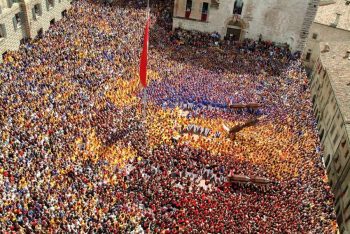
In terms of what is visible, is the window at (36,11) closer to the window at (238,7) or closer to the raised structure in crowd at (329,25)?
the window at (238,7)

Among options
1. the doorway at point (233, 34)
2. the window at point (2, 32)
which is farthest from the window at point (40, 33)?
the doorway at point (233, 34)

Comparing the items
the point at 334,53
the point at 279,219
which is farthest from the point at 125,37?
the point at 279,219

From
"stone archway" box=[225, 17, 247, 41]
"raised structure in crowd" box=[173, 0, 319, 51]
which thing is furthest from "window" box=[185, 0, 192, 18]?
"stone archway" box=[225, 17, 247, 41]

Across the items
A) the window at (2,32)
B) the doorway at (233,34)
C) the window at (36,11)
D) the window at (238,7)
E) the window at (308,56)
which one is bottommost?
the window at (308,56)

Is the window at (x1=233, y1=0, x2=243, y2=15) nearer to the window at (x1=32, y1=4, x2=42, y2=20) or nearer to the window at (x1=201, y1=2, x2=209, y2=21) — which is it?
the window at (x1=201, y1=2, x2=209, y2=21)

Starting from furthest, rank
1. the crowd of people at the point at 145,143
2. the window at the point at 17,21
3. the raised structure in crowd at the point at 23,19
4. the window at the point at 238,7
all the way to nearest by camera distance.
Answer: the window at the point at 238,7
the window at the point at 17,21
the raised structure in crowd at the point at 23,19
the crowd of people at the point at 145,143

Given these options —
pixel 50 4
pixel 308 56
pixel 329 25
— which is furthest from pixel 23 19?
pixel 308 56
